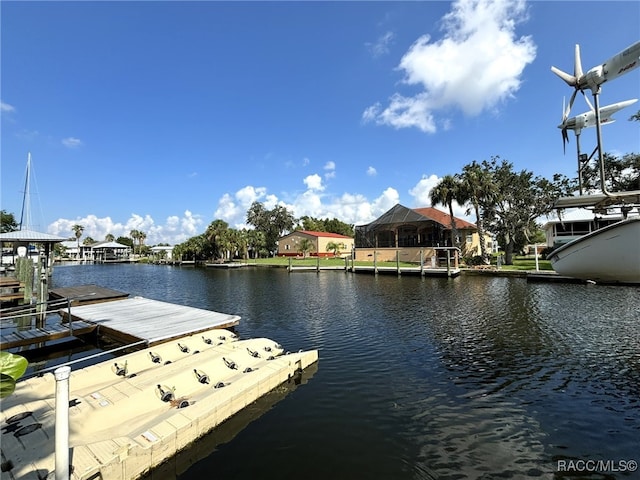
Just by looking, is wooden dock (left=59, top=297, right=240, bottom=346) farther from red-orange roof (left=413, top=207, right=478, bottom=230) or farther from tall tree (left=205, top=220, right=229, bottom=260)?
tall tree (left=205, top=220, right=229, bottom=260)

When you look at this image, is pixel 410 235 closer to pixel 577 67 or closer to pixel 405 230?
pixel 405 230

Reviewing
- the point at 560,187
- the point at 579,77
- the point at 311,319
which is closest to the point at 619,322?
the point at 579,77

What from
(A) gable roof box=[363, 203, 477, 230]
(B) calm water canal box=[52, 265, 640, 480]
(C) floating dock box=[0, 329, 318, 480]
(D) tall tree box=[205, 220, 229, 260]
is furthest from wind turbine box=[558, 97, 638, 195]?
(D) tall tree box=[205, 220, 229, 260]

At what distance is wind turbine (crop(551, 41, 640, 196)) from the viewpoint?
20.6 ft

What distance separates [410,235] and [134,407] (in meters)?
47.3

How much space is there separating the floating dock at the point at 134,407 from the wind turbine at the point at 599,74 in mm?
Result: 8714

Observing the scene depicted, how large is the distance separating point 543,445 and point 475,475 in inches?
68.1

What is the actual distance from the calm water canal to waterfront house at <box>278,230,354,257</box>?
163 ft

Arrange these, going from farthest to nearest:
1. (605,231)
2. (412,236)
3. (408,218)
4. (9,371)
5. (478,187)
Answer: (412,236), (408,218), (478,187), (605,231), (9,371)

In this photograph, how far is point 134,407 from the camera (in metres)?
6.04

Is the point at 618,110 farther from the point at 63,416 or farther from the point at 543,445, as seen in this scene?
the point at 63,416

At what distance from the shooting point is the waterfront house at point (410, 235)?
46.3m

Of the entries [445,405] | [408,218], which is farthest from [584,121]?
[408,218]

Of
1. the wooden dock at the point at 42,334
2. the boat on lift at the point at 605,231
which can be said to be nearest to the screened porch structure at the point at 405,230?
the boat on lift at the point at 605,231
